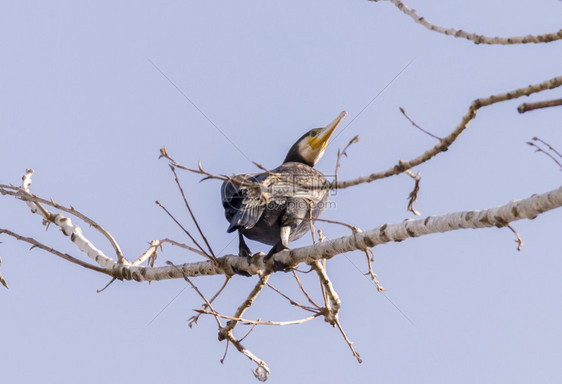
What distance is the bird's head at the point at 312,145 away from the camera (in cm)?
657

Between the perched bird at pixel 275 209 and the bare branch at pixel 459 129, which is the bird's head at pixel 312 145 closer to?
the perched bird at pixel 275 209

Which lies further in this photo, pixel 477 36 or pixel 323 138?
pixel 323 138

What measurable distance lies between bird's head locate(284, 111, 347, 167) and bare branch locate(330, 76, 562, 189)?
142 inches

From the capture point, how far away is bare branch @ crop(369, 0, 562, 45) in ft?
8.29

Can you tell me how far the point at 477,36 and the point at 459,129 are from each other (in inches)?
18.0

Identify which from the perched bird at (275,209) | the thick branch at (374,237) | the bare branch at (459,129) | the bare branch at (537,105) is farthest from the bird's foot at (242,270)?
the bare branch at (537,105)

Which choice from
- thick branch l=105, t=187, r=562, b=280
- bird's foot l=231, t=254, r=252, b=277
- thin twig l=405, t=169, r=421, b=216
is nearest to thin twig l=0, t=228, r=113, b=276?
thick branch l=105, t=187, r=562, b=280

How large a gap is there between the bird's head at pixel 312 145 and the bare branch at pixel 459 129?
11.8 ft

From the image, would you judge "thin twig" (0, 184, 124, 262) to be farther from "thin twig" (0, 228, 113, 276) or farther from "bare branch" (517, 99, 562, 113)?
"bare branch" (517, 99, 562, 113)

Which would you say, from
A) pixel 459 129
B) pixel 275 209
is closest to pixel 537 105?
pixel 459 129

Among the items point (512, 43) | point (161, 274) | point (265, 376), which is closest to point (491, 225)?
point (512, 43)

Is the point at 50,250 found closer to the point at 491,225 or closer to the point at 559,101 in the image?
the point at 491,225

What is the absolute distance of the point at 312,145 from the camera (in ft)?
21.9

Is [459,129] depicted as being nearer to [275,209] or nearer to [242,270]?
[242,270]
